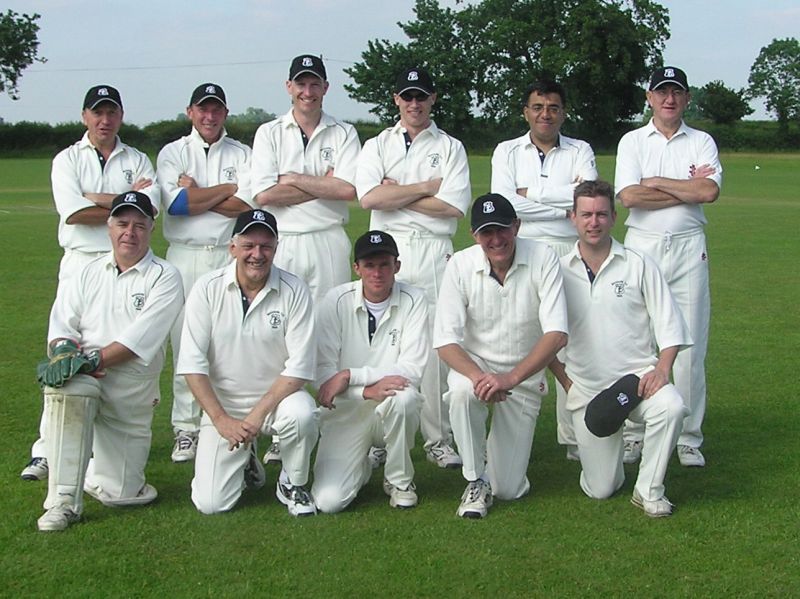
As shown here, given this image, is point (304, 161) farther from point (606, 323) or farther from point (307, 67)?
point (606, 323)

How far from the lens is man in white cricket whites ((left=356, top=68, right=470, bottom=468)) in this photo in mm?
6730

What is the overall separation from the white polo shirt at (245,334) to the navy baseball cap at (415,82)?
1.71 m

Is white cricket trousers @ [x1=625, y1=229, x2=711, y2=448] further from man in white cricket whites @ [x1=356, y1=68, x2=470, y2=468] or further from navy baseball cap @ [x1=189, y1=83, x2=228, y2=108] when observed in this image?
navy baseball cap @ [x1=189, y1=83, x2=228, y2=108]

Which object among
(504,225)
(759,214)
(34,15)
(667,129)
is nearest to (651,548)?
(504,225)

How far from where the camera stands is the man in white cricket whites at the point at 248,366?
5.62 metres

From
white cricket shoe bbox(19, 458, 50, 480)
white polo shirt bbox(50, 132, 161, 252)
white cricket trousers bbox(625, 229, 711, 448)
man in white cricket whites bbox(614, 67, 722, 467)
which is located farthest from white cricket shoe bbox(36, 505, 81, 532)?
white cricket trousers bbox(625, 229, 711, 448)

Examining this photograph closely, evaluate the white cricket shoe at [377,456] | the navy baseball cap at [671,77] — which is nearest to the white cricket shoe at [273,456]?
the white cricket shoe at [377,456]

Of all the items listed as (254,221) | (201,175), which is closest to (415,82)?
(201,175)

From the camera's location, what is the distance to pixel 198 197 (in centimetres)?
693

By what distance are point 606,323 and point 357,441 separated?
63.1 inches

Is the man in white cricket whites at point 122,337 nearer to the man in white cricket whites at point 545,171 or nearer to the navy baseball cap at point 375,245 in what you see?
the navy baseball cap at point 375,245

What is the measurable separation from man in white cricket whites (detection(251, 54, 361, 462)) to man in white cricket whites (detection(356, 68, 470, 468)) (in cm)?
23

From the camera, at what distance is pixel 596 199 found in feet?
19.3

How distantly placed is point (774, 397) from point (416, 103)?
12.1 feet
